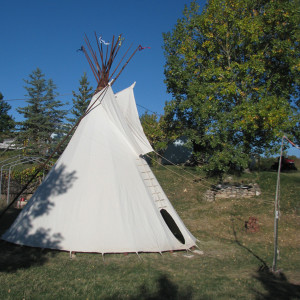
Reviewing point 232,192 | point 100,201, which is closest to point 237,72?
point 232,192

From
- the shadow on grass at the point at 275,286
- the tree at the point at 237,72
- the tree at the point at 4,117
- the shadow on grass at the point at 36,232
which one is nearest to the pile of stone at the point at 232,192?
the tree at the point at 237,72

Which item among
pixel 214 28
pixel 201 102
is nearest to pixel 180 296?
pixel 201 102

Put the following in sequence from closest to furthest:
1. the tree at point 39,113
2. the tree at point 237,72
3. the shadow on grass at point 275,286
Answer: the shadow on grass at point 275,286, the tree at point 237,72, the tree at point 39,113

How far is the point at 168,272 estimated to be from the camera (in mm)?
6684

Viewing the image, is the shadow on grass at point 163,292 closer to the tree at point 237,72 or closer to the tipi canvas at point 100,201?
the tipi canvas at point 100,201

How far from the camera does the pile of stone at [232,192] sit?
1627 centimetres

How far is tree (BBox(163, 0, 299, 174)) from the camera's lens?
14.7 m

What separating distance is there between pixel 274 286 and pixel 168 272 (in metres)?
2.19

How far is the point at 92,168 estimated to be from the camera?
838 centimetres

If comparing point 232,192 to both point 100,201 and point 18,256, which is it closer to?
point 100,201

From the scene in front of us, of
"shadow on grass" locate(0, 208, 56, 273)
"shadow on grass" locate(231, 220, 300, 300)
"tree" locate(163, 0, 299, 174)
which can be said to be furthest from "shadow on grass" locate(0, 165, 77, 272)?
"tree" locate(163, 0, 299, 174)

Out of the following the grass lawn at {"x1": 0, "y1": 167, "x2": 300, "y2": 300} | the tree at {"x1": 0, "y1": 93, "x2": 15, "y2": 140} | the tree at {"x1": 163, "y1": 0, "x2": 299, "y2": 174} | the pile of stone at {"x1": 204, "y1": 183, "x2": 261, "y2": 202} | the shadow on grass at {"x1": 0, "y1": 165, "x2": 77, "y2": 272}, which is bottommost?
the grass lawn at {"x1": 0, "y1": 167, "x2": 300, "y2": 300}

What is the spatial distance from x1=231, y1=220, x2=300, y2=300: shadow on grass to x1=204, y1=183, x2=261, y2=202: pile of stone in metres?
8.70

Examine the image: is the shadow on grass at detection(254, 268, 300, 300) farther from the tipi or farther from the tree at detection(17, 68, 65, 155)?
the tree at detection(17, 68, 65, 155)
